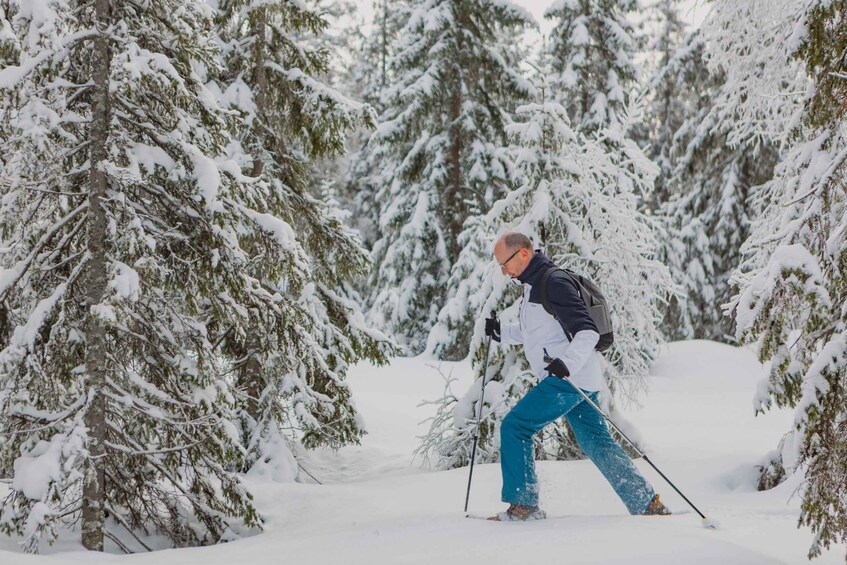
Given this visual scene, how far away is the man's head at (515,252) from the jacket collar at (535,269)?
1.5 inches

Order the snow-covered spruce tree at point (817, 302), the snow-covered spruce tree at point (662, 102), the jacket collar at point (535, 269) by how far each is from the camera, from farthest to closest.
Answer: the snow-covered spruce tree at point (662, 102) → the jacket collar at point (535, 269) → the snow-covered spruce tree at point (817, 302)

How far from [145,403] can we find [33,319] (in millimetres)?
1066

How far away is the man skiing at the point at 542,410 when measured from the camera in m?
5.21

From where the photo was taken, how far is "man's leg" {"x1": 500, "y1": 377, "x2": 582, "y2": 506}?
518 centimetres

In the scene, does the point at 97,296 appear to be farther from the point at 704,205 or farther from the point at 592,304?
the point at 704,205

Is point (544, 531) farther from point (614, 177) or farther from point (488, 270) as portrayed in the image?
point (614, 177)

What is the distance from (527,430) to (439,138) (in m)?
15.0

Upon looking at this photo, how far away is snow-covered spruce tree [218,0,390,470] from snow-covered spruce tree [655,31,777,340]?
15.3m

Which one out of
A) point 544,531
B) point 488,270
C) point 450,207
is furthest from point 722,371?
point 544,531

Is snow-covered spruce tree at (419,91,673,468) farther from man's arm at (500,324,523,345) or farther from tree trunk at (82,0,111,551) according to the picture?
tree trunk at (82,0,111,551)

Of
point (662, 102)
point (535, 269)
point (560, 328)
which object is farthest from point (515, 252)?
point (662, 102)

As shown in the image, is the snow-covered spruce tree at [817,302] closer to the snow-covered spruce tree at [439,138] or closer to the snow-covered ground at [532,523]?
the snow-covered ground at [532,523]

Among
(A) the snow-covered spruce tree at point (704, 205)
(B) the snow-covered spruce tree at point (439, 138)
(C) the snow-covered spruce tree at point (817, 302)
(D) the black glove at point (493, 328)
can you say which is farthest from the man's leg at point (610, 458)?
(A) the snow-covered spruce tree at point (704, 205)

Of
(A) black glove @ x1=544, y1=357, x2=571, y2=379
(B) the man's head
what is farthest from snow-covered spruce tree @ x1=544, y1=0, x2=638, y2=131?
(A) black glove @ x1=544, y1=357, x2=571, y2=379
